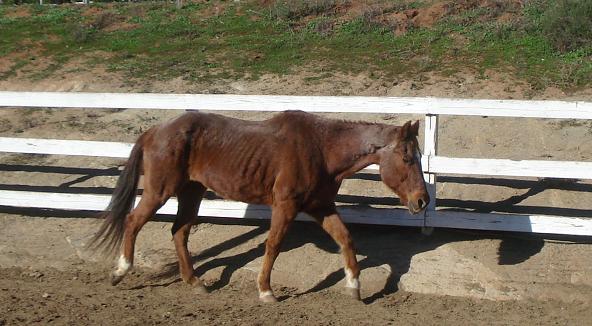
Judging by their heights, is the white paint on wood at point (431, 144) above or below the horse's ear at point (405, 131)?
below

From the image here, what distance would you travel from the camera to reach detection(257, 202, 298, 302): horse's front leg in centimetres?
616

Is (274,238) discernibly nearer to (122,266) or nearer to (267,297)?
(267,297)

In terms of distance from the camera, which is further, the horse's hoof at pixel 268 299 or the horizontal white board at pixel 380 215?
the horizontal white board at pixel 380 215

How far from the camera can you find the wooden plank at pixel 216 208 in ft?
23.6

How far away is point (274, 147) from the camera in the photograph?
6250 millimetres

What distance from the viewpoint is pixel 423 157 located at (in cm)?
702

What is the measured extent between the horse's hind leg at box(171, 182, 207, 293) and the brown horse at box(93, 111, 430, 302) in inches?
3.0

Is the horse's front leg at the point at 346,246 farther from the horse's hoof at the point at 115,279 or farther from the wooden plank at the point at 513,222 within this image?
the horse's hoof at the point at 115,279

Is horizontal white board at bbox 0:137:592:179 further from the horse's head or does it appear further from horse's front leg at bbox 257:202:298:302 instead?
horse's front leg at bbox 257:202:298:302

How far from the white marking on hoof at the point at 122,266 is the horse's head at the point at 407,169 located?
2.34 meters

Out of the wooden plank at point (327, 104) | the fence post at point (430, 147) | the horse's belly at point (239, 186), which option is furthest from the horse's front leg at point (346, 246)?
the wooden plank at point (327, 104)

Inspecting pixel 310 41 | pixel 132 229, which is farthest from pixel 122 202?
pixel 310 41

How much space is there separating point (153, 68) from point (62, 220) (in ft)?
21.2

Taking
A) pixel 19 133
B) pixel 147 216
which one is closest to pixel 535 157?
pixel 147 216
